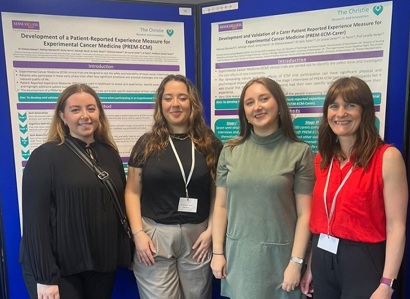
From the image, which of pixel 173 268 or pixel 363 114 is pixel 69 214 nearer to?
pixel 173 268

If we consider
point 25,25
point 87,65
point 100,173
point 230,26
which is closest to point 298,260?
point 100,173

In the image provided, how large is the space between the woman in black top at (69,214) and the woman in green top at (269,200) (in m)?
0.63

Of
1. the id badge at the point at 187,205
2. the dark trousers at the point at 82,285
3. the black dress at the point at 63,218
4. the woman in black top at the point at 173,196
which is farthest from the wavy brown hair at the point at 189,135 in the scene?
the dark trousers at the point at 82,285

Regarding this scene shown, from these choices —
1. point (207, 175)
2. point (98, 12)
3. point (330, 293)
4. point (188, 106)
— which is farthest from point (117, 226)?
point (98, 12)

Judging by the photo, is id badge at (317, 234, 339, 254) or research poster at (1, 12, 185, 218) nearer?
id badge at (317, 234, 339, 254)

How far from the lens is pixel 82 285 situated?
5.61 feet

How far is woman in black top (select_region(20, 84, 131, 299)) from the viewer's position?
1540mm

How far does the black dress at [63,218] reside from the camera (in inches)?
60.5

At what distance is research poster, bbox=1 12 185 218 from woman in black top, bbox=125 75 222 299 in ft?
1.35

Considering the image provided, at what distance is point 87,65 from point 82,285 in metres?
1.28

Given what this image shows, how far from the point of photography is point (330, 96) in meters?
1.49

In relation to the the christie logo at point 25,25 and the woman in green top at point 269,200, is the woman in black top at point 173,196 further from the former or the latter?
the the christie logo at point 25,25

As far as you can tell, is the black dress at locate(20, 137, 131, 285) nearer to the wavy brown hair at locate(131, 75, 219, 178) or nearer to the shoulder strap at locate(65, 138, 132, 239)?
the shoulder strap at locate(65, 138, 132, 239)

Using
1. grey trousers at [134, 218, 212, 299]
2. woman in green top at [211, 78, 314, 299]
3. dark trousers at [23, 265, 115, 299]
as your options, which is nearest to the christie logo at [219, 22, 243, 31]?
woman in green top at [211, 78, 314, 299]
